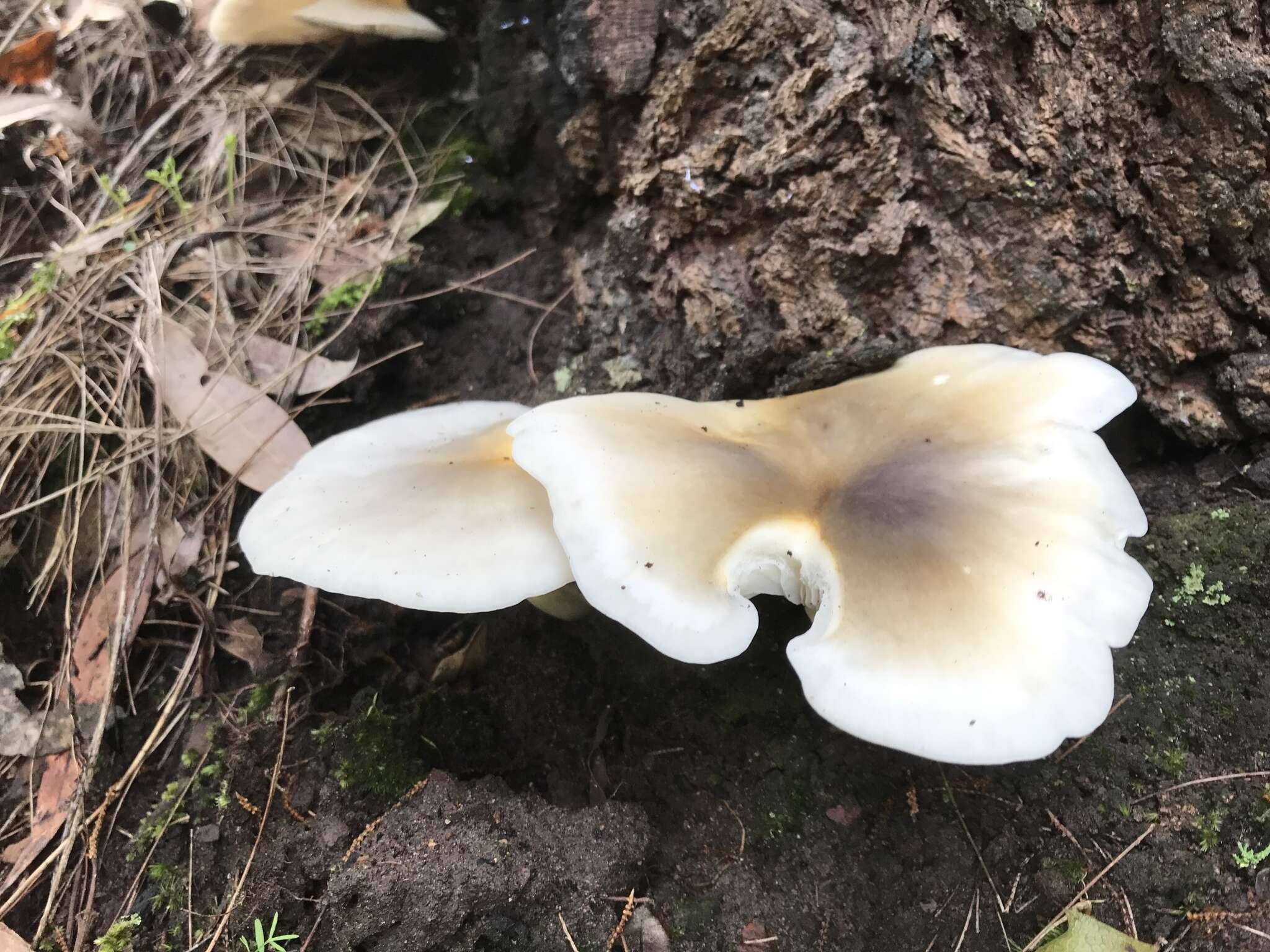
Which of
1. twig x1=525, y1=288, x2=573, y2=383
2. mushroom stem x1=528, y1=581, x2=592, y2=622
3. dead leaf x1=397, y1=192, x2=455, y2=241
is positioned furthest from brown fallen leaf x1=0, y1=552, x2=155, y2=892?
dead leaf x1=397, y1=192, x2=455, y2=241

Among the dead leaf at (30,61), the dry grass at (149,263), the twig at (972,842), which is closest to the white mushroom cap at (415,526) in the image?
the dry grass at (149,263)

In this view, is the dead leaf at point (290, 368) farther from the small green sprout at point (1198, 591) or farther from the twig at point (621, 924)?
the small green sprout at point (1198, 591)

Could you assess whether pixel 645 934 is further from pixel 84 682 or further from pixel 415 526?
pixel 84 682

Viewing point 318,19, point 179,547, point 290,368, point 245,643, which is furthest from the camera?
point 318,19

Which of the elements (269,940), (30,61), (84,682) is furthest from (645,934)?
(30,61)

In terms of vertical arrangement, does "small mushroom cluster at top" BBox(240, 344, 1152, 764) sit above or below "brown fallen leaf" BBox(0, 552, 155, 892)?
above

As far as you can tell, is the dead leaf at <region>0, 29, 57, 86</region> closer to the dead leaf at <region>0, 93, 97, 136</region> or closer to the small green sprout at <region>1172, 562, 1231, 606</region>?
the dead leaf at <region>0, 93, 97, 136</region>
